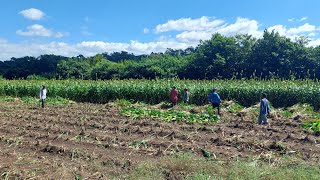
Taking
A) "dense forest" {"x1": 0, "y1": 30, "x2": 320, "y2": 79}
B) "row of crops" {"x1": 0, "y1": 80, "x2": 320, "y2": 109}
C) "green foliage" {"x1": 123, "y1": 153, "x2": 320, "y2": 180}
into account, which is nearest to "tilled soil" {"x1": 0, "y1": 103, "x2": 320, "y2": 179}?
"green foliage" {"x1": 123, "y1": 153, "x2": 320, "y2": 180}

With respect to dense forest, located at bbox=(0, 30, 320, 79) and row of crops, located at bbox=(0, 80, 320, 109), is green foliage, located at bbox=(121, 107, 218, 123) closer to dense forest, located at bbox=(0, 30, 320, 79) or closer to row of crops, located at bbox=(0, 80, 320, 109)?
row of crops, located at bbox=(0, 80, 320, 109)

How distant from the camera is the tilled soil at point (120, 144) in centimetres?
742

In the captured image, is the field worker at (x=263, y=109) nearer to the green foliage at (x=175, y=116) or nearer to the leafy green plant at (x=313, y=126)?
the leafy green plant at (x=313, y=126)

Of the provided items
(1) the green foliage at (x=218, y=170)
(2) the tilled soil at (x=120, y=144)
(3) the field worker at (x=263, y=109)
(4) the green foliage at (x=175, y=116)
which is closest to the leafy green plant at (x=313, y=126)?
(2) the tilled soil at (x=120, y=144)

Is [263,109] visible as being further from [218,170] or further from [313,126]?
[218,170]

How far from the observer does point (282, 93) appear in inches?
837

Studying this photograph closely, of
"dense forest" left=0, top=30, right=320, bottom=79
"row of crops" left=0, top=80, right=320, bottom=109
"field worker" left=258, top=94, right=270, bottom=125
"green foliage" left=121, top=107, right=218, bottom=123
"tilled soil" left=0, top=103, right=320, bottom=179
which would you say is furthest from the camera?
"dense forest" left=0, top=30, right=320, bottom=79

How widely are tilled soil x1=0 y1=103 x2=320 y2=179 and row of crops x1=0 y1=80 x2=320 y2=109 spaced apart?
761 cm

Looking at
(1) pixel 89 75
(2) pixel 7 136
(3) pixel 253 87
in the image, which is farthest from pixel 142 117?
(1) pixel 89 75

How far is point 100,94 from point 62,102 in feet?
10.5

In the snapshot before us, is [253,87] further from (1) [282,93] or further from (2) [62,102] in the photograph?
(2) [62,102]

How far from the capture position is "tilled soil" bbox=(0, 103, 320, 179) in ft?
24.3

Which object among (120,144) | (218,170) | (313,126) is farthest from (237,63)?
(218,170)

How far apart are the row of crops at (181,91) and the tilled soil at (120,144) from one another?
7.61 m
